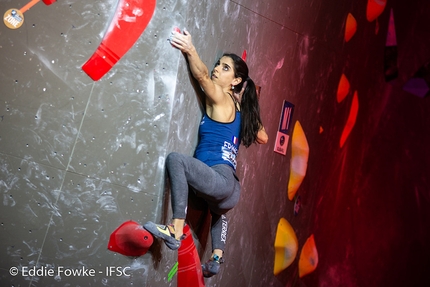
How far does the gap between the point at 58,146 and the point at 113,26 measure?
0.61 metres

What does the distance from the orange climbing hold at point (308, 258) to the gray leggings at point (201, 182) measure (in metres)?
1.63

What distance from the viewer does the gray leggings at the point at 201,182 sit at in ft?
8.12

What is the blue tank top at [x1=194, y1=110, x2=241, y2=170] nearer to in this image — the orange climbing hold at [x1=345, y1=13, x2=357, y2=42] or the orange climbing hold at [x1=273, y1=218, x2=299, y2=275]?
the orange climbing hold at [x1=273, y1=218, x2=299, y2=275]

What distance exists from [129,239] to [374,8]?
3.22 m

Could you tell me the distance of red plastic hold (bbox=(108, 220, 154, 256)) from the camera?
2.45m

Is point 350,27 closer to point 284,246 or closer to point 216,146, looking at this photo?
point 284,246

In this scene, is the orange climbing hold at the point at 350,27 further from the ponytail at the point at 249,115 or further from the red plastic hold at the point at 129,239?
the red plastic hold at the point at 129,239

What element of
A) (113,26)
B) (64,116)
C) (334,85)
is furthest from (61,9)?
(334,85)

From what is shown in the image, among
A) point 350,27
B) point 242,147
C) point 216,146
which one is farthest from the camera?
point 350,27

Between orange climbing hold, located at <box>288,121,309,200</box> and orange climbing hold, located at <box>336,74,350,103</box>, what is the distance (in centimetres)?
58

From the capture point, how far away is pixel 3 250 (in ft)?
7.54

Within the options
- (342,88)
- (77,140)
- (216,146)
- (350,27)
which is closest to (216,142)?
(216,146)

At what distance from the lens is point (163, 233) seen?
240cm

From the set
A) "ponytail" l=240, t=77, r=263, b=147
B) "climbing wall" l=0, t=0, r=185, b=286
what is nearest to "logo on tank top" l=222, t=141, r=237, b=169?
"ponytail" l=240, t=77, r=263, b=147
